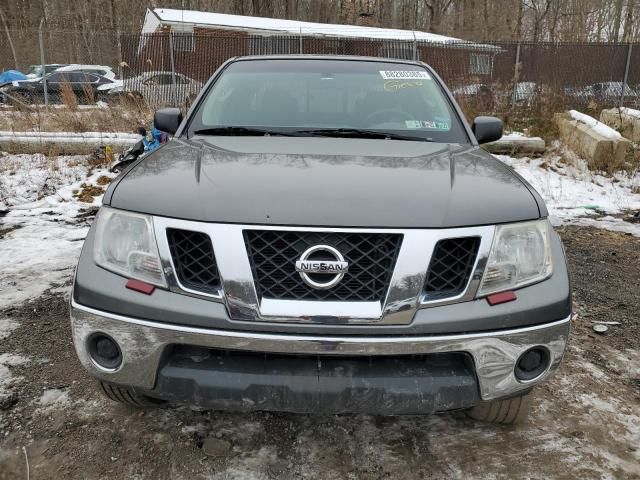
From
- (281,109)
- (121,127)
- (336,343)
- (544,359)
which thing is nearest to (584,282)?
(544,359)

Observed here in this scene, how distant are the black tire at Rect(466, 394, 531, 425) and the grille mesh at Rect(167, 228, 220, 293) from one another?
4.11 ft

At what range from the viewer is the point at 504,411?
215cm

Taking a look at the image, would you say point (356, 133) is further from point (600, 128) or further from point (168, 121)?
point (600, 128)

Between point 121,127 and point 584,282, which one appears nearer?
point 584,282

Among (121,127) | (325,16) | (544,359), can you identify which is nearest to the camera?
(544,359)

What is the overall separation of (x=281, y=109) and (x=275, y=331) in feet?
5.54

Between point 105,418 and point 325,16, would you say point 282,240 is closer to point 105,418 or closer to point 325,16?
point 105,418

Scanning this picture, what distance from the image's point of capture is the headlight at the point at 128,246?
175 cm

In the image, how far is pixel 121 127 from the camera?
9.38m

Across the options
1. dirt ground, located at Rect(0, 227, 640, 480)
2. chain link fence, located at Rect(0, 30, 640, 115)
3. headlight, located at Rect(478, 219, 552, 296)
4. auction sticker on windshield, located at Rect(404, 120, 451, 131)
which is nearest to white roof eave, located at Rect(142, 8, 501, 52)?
chain link fence, located at Rect(0, 30, 640, 115)

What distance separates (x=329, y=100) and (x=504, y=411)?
1.97 meters

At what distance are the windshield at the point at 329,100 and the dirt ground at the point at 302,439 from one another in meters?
1.50

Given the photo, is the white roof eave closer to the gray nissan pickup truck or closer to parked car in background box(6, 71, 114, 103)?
parked car in background box(6, 71, 114, 103)

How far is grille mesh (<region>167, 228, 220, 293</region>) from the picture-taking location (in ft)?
5.59
